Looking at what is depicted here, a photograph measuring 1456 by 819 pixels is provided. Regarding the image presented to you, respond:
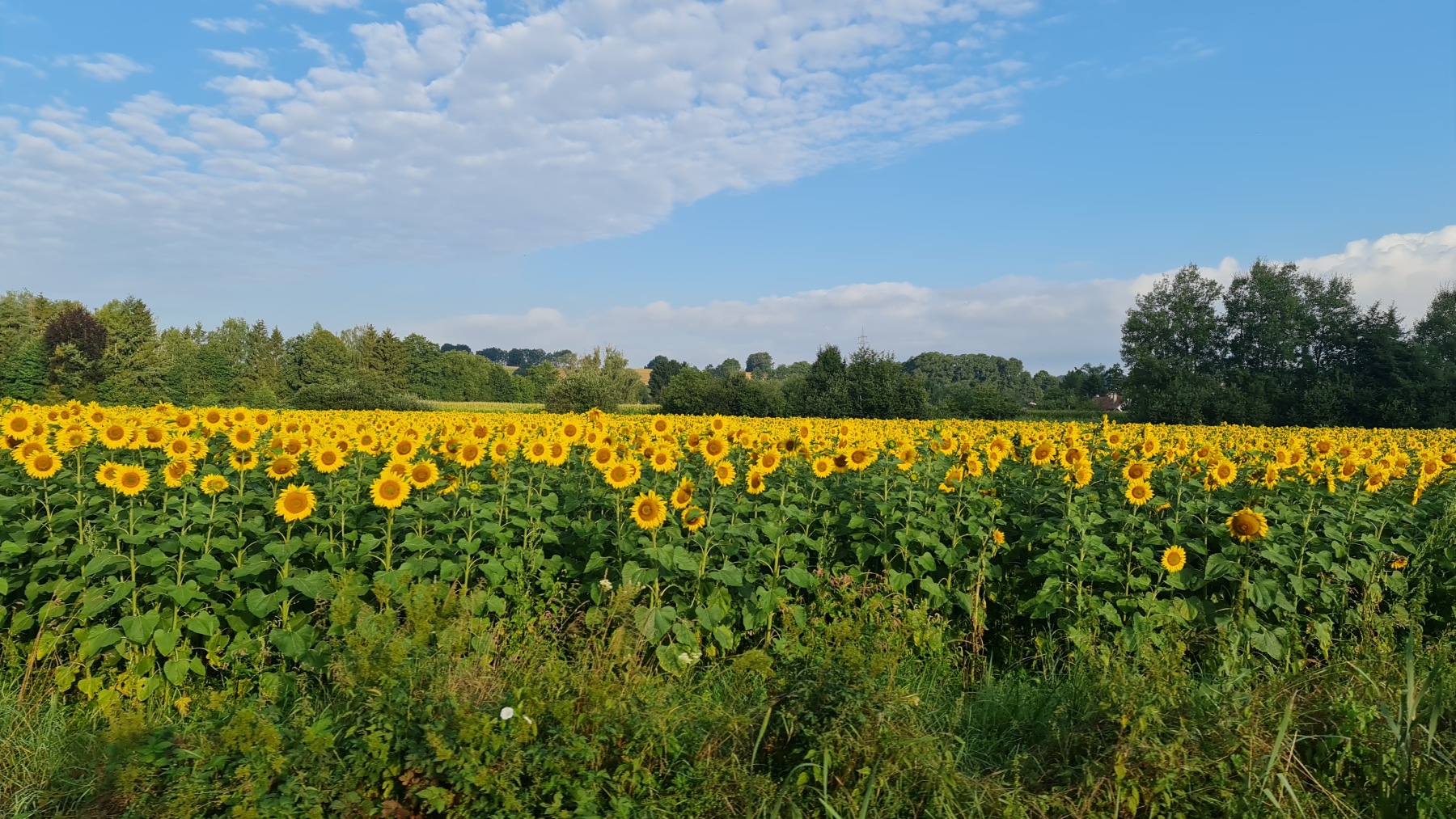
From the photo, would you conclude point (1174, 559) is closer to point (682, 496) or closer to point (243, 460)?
point (682, 496)

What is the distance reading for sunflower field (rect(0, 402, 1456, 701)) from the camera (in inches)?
186

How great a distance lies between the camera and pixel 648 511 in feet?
16.5

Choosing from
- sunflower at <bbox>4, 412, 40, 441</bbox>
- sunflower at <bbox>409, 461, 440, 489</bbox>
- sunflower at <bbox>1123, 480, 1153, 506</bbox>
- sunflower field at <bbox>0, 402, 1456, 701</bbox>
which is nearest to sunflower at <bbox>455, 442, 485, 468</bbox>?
sunflower field at <bbox>0, 402, 1456, 701</bbox>

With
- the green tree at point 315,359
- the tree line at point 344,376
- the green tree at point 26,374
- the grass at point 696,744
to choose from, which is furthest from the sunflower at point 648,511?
the green tree at point 315,359

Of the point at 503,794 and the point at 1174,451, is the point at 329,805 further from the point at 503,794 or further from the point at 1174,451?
the point at 1174,451

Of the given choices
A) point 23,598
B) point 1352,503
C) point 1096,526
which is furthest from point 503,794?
point 1352,503

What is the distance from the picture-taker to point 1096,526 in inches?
240

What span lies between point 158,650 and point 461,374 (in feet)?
309

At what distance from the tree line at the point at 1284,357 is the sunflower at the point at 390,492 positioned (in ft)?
166

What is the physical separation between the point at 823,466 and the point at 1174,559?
2.54 metres

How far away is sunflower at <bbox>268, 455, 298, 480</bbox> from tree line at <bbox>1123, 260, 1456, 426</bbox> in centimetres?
5078

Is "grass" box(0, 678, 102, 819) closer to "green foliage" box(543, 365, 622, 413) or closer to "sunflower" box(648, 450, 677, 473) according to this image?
"sunflower" box(648, 450, 677, 473)

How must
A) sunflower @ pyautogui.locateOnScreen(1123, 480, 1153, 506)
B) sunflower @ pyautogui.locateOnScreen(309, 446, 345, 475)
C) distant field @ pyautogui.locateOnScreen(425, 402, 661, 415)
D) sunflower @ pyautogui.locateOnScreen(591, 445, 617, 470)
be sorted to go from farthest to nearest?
distant field @ pyautogui.locateOnScreen(425, 402, 661, 415) < sunflower @ pyautogui.locateOnScreen(1123, 480, 1153, 506) < sunflower @ pyautogui.locateOnScreen(309, 446, 345, 475) < sunflower @ pyautogui.locateOnScreen(591, 445, 617, 470)

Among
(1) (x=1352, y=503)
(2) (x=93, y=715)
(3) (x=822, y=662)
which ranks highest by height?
(1) (x=1352, y=503)
